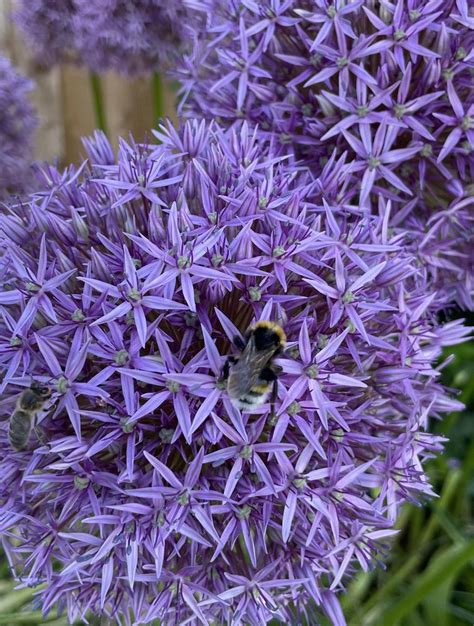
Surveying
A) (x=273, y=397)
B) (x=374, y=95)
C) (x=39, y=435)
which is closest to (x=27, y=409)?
(x=39, y=435)

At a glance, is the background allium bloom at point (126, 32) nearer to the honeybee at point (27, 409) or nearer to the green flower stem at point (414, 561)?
the honeybee at point (27, 409)

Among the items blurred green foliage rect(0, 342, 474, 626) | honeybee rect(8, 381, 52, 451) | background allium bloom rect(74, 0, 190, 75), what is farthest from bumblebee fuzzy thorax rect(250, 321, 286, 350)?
background allium bloom rect(74, 0, 190, 75)

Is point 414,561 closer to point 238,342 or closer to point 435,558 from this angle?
point 435,558

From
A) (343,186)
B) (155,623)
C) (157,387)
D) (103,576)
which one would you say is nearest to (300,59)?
(343,186)

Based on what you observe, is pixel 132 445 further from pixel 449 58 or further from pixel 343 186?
pixel 449 58

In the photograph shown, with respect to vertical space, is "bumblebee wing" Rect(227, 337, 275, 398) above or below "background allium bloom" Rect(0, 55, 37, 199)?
below

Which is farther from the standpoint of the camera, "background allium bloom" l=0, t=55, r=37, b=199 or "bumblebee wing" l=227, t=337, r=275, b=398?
"background allium bloom" l=0, t=55, r=37, b=199

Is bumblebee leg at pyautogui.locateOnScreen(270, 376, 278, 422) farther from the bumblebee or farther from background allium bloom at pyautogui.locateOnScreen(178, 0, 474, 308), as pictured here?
background allium bloom at pyautogui.locateOnScreen(178, 0, 474, 308)
